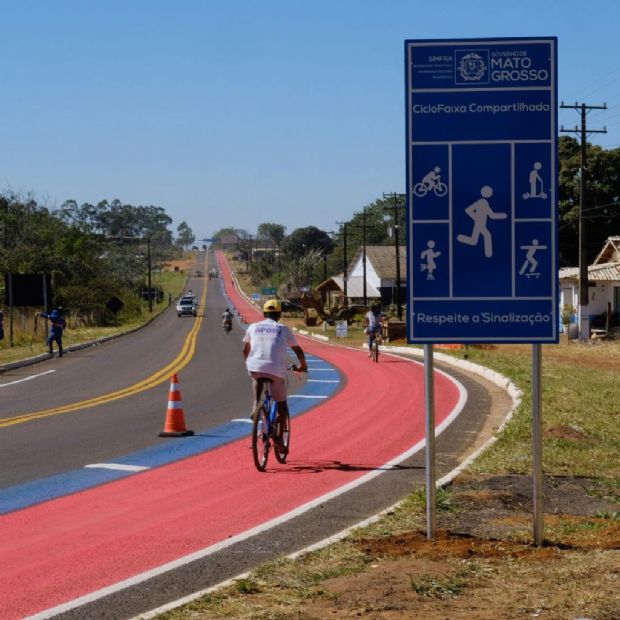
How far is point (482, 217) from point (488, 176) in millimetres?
303

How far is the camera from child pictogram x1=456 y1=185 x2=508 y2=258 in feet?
25.7

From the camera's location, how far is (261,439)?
12023 millimetres

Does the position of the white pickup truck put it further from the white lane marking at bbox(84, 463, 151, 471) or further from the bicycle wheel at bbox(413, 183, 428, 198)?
the bicycle wheel at bbox(413, 183, 428, 198)

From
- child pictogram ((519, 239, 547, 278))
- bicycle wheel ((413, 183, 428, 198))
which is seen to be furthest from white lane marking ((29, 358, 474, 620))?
bicycle wheel ((413, 183, 428, 198))

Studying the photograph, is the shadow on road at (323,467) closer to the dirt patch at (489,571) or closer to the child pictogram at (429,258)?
the dirt patch at (489,571)

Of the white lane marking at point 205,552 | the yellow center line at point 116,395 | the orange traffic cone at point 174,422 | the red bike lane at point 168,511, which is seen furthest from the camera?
the yellow center line at point 116,395

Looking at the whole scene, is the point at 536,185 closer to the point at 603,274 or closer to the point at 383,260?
the point at 603,274

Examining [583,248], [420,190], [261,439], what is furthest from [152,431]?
[583,248]

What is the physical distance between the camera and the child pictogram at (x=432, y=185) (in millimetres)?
7832

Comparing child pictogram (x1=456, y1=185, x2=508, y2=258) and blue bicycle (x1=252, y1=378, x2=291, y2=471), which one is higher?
child pictogram (x1=456, y1=185, x2=508, y2=258)

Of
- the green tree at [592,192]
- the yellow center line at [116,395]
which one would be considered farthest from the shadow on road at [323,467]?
the green tree at [592,192]

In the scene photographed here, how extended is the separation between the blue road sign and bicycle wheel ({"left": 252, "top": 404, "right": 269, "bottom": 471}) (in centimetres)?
422

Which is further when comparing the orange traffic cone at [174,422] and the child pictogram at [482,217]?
the orange traffic cone at [174,422]

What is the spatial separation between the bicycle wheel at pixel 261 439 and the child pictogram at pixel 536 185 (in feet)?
16.2
